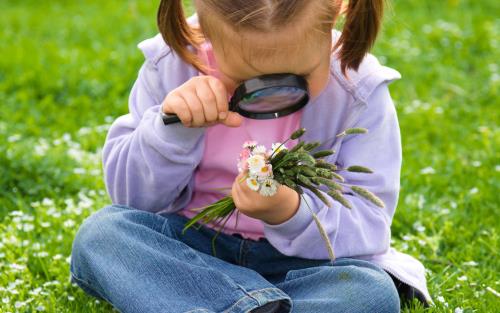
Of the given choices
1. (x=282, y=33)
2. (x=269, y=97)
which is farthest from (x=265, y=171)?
(x=282, y=33)

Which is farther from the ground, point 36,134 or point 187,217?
point 187,217

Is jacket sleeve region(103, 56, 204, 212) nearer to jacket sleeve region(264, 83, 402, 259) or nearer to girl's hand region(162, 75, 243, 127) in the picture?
girl's hand region(162, 75, 243, 127)

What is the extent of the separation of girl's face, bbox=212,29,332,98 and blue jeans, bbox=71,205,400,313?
0.55 meters

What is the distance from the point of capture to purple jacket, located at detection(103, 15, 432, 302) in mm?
2525

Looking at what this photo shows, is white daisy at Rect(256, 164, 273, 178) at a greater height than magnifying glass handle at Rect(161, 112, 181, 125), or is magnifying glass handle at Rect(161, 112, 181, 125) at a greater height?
magnifying glass handle at Rect(161, 112, 181, 125)

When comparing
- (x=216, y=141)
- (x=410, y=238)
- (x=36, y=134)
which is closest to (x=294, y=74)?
(x=216, y=141)

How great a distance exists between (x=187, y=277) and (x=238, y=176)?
1.13ft

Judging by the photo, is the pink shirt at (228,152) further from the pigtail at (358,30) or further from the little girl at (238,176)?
the pigtail at (358,30)

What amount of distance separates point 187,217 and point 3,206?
1.06 meters

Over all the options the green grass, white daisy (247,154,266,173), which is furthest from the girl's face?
the green grass

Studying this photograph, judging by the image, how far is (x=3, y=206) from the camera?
138 inches

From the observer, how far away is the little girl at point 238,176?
2.29 m

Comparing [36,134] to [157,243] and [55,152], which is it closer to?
[55,152]

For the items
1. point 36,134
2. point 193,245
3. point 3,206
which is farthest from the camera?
point 36,134
